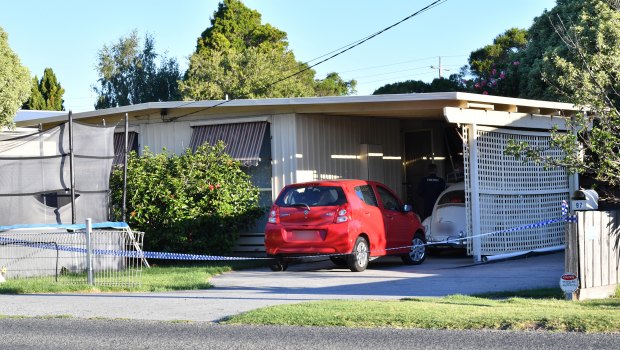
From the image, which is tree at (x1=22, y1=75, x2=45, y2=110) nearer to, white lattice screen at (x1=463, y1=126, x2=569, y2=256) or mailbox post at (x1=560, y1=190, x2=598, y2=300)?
white lattice screen at (x1=463, y1=126, x2=569, y2=256)

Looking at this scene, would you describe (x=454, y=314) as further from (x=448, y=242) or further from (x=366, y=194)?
(x=448, y=242)

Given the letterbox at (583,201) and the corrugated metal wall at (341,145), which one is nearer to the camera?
the letterbox at (583,201)

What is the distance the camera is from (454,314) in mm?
10008

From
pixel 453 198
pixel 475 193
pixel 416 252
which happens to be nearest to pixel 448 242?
pixel 416 252

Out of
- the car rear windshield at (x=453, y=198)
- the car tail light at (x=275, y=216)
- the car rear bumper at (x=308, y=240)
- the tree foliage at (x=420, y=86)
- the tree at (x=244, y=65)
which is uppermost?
the tree at (x=244, y=65)

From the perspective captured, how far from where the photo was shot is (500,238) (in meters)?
18.2

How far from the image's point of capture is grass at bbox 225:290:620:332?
934cm

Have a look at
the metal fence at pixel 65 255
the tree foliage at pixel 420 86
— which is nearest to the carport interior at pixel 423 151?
the metal fence at pixel 65 255

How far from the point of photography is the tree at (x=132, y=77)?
5138 centimetres

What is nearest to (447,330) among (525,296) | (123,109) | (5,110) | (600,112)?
(525,296)

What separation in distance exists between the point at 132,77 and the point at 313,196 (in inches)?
1479

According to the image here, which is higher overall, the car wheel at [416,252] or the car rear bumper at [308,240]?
the car rear bumper at [308,240]

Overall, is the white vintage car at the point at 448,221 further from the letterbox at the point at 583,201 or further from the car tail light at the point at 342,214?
the letterbox at the point at 583,201

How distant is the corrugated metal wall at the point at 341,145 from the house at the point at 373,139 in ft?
0.07
